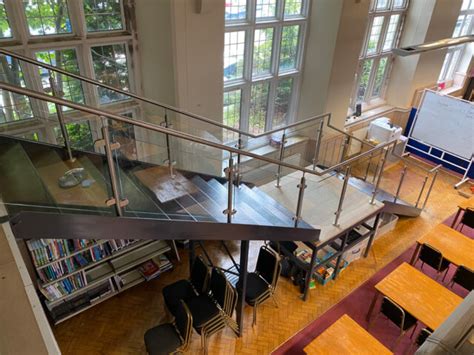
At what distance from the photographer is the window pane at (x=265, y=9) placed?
555 cm

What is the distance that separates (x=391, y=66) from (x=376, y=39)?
106 cm

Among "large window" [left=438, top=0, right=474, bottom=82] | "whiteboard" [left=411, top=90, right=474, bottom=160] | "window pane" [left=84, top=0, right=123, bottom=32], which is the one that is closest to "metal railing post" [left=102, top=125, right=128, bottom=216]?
"window pane" [left=84, top=0, right=123, bottom=32]

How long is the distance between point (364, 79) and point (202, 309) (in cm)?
640

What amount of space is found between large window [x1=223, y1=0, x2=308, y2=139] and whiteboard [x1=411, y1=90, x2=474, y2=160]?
10.3ft

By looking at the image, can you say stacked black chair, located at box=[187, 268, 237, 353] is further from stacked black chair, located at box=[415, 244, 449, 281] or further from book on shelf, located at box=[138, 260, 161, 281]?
stacked black chair, located at box=[415, 244, 449, 281]

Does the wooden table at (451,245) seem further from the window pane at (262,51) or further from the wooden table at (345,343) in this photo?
the window pane at (262,51)

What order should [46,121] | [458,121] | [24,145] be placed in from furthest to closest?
1. [458,121]
2. [46,121]
3. [24,145]

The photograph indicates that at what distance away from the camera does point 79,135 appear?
2.99 metres

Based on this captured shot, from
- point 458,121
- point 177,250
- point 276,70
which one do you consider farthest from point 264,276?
point 458,121

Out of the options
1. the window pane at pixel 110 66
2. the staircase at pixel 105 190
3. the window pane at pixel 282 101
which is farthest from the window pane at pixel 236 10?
the staircase at pixel 105 190

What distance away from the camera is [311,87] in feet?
21.5

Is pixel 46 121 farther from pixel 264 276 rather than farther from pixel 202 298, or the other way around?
pixel 264 276

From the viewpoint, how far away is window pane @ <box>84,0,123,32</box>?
407 cm

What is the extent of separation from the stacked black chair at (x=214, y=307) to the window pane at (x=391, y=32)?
6.66 metres
